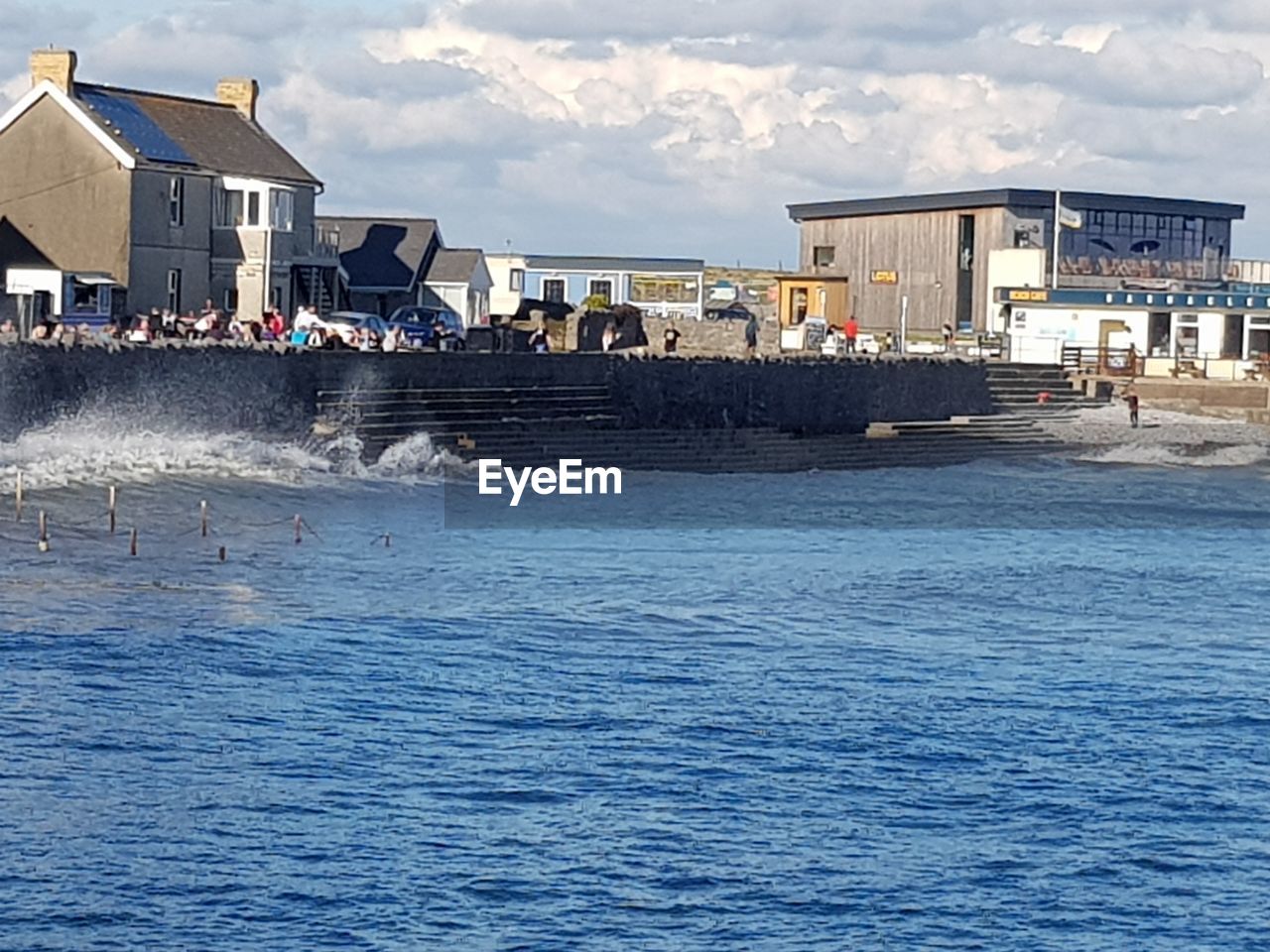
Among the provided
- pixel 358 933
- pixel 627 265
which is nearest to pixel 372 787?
pixel 358 933

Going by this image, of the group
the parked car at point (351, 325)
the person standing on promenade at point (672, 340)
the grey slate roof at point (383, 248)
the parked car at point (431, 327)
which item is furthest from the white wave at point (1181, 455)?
the grey slate roof at point (383, 248)

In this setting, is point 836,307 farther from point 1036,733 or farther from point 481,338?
point 1036,733

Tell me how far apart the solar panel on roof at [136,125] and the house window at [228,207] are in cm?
133

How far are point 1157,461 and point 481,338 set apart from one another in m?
16.9

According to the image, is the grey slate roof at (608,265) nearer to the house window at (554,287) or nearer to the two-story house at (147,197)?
the house window at (554,287)

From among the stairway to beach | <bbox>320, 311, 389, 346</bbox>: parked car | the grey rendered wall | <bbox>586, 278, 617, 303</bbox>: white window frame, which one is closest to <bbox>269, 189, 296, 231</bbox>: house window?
the grey rendered wall

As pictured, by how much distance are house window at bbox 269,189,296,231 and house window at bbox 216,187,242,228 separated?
86cm

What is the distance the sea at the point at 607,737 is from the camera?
1288 centimetres

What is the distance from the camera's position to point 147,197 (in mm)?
55625

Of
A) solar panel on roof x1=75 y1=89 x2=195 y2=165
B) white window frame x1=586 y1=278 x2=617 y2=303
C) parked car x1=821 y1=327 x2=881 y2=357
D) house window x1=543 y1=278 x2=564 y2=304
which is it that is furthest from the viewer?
house window x1=543 y1=278 x2=564 y2=304

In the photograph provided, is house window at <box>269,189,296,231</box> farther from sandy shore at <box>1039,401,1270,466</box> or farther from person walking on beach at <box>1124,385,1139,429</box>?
person walking on beach at <box>1124,385,1139,429</box>

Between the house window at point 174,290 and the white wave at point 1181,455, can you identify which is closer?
the white wave at point 1181,455

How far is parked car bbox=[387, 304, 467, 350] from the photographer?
52.3 meters

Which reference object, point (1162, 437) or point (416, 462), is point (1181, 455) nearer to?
point (1162, 437)
